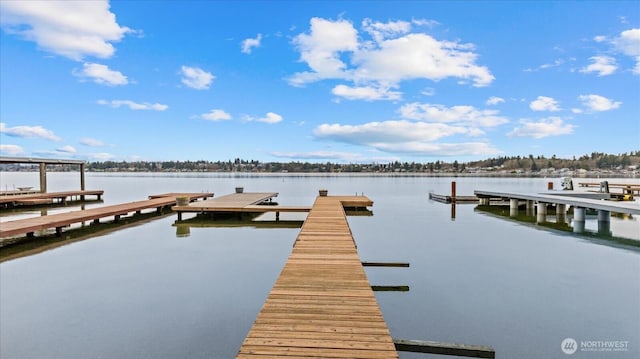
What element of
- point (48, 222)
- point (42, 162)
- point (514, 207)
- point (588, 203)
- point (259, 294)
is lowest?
point (259, 294)

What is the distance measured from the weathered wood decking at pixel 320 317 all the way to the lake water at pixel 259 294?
2.82 feet

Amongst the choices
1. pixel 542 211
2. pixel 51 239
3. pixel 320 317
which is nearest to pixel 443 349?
pixel 320 317

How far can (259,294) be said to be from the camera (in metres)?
5.54

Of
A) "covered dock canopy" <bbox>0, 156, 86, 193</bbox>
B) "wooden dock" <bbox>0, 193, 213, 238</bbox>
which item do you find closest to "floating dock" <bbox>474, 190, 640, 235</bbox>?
"wooden dock" <bbox>0, 193, 213, 238</bbox>

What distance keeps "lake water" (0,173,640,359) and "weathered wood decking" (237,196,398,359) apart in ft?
2.82

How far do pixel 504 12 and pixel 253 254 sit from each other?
16.6 metres

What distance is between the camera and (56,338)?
4066 mm

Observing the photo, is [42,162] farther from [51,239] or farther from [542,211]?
[542,211]

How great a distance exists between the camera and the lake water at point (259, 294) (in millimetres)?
4047

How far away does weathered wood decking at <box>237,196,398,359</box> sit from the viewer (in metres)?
2.51

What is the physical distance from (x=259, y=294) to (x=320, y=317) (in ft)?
8.75

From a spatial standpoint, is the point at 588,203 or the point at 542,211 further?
the point at 542,211

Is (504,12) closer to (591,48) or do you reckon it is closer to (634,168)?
(591,48)

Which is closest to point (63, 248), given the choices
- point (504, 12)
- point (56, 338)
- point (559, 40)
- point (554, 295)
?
point (56, 338)
